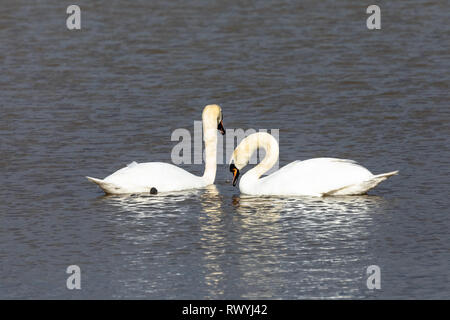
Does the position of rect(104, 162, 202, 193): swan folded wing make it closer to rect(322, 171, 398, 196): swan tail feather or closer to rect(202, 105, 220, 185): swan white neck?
rect(202, 105, 220, 185): swan white neck

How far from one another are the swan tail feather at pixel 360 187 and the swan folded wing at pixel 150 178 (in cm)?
192

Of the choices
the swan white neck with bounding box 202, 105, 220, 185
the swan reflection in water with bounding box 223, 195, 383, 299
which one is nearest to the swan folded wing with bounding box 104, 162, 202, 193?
the swan reflection in water with bounding box 223, 195, 383, 299

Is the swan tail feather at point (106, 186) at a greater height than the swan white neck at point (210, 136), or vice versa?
the swan white neck at point (210, 136)

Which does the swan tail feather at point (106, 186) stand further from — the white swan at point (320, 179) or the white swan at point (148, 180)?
the white swan at point (320, 179)

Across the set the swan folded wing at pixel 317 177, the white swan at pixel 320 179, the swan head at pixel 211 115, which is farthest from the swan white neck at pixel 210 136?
the swan folded wing at pixel 317 177

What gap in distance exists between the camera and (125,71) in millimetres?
22828

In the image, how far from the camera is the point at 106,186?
48.4ft

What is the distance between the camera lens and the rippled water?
1145 cm

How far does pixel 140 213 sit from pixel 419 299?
14.8 ft

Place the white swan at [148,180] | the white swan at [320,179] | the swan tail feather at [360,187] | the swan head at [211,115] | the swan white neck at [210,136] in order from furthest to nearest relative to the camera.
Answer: the swan head at [211,115], the swan white neck at [210,136], the white swan at [148,180], the white swan at [320,179], the swan tail feather at [360,187]

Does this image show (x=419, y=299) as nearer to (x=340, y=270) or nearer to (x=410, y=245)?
(x=340, y=270)

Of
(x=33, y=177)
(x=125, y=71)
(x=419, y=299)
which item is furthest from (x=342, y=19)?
(x=419, y=299)

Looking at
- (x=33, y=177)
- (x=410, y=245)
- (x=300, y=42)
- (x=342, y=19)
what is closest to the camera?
(x=410, y=245)

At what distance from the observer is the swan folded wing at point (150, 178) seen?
14859 mm
